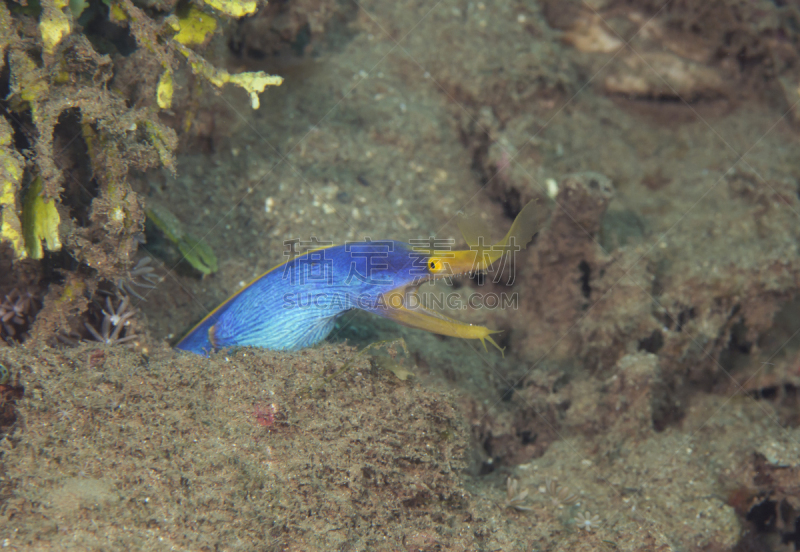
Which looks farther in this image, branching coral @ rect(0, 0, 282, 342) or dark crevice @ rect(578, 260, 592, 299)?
dark crevice @ rect(578, 260, 592, 299)

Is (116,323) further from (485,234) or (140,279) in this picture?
(485,234)

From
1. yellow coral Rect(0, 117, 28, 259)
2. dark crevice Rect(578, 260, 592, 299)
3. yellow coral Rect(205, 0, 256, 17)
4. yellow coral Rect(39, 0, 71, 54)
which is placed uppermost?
yellow coral Rect(205, 0, 256, 17)

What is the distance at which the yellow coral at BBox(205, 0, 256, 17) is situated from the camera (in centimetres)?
235

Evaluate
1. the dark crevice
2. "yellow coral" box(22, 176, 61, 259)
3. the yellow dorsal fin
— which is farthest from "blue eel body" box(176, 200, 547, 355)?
the dark crevice

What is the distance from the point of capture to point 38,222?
2080mm

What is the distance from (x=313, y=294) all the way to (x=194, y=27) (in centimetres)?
160

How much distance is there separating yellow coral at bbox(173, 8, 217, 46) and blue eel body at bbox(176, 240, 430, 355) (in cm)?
135

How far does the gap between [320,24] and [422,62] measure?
1048 millimetres

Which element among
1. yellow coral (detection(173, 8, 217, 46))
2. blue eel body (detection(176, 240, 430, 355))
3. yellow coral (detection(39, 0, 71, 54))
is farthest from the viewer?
yellow coral (detection(173, 8, 217, 46))

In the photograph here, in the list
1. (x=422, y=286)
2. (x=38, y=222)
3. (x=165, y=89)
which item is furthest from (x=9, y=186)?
(x=422, y=286)

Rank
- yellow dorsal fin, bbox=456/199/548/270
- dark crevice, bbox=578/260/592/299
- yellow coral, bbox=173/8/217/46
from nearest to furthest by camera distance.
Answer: yellow dorsal fin, bbox=456/199/548/270
yellow coral, bbox=173/8/217/46
dark crevice, bbox=578/260/592/299

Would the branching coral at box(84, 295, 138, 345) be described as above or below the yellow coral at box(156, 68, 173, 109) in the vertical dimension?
below

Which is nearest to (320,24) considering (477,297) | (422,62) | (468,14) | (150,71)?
(422,62)

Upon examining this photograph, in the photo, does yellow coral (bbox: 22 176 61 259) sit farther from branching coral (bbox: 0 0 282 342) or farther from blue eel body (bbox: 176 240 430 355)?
blue eel body (bbox: 176 240 430 355)
